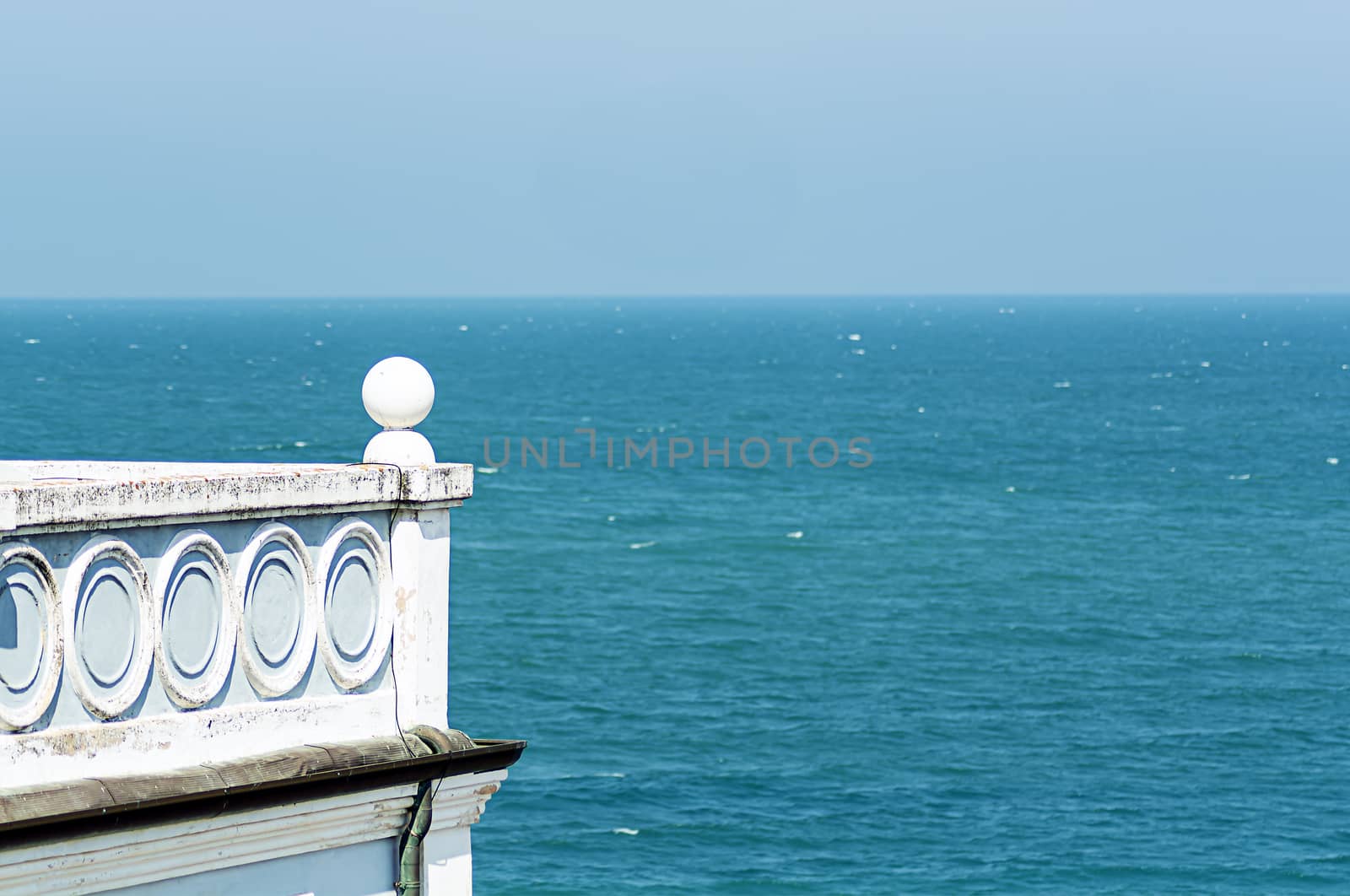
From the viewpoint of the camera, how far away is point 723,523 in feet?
246

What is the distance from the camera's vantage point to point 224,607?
622cm

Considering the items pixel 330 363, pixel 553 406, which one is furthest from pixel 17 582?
pixel 330 363

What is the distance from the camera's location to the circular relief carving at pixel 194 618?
6.02 m

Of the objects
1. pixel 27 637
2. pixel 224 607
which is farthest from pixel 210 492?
pixel 27 637

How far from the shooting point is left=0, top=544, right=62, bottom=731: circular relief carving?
5527 mm

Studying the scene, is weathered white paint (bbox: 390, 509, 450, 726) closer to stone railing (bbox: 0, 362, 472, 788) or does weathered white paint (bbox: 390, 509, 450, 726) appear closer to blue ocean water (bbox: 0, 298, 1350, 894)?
stone railing (bbox: 0, 362, 472, 788)

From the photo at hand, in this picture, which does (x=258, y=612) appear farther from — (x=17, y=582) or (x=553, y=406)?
(x=553, y=406)

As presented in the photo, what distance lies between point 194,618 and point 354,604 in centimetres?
76

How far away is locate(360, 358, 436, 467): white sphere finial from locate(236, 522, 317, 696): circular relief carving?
0.62 m

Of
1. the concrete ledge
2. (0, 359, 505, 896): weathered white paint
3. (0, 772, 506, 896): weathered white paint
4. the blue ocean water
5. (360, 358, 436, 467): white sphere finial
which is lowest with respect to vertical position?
the blue ocean water

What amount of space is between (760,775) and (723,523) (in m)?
36.0

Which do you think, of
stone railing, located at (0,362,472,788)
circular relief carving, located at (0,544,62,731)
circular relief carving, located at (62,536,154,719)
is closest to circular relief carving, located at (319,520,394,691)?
stone railing, located at (0,362,472,788)

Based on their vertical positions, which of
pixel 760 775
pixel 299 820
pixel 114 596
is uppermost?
pixel 114 596

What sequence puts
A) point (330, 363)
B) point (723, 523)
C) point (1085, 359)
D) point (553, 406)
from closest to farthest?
point (723, 523) → point (553, 406) → point (330, 363) → point (1085, 359)
